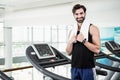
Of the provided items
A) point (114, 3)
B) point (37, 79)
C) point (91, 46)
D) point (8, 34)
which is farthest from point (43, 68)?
point (37, 79)

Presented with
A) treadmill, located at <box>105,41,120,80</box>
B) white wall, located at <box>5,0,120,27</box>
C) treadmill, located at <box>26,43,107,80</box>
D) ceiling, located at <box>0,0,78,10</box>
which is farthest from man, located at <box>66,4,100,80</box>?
ceiling, located at <box>0,0,78,10</box>

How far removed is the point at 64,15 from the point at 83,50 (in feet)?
15.3

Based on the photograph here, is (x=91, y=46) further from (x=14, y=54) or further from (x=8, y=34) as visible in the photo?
(x=14, y=54)

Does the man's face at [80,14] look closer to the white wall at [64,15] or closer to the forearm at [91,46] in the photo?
the forearm at [91,46]

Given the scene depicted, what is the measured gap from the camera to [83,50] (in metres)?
2.04

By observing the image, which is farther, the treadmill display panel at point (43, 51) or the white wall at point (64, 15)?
the white wall at point (64, 15)

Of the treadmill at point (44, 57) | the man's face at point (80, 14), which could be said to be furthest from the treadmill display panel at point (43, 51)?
the man's face at point (80, 14)

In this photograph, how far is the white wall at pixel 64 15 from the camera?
5367mm

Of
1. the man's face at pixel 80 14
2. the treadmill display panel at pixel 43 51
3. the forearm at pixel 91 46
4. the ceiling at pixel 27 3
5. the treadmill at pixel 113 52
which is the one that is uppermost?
the ceiling at pixel 27 3

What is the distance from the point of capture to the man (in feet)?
6.62

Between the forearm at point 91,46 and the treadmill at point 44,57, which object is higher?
the forearm at point 91,46

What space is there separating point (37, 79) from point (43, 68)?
28.5ft

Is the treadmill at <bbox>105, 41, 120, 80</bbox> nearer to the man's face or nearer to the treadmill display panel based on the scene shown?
the treadmill display panel

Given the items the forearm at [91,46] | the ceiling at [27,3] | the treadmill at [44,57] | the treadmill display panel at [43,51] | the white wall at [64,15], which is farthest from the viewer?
the ceiling at [27,3]
